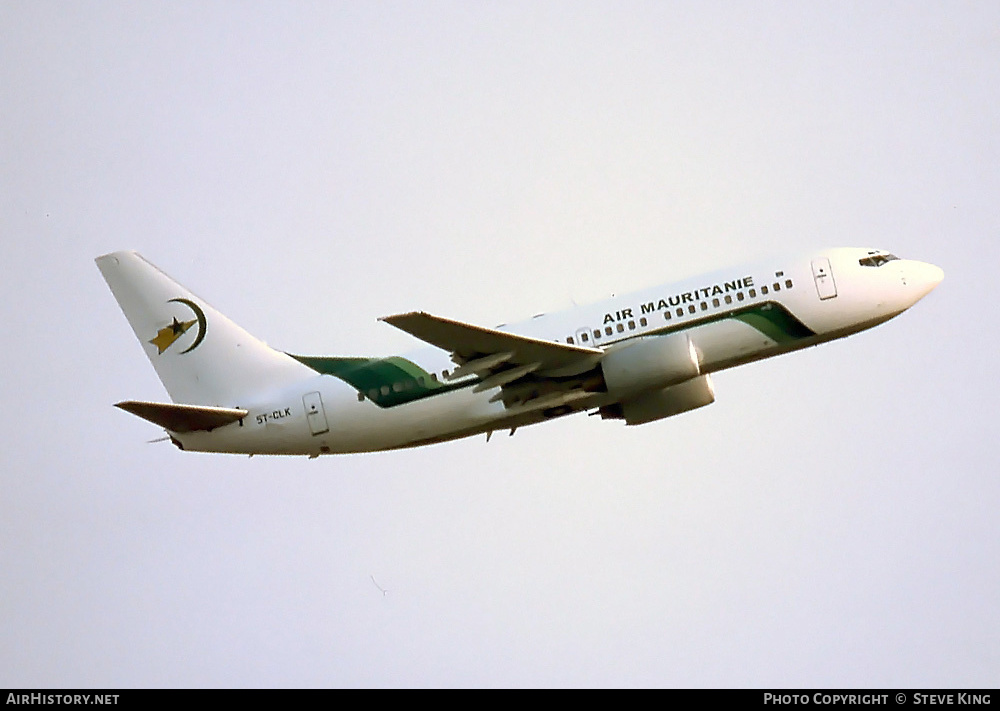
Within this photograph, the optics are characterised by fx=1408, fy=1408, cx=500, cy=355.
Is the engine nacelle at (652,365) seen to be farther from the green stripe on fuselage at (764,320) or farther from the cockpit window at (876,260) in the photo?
the cockpit window at (876,260)

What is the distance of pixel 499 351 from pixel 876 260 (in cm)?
1339

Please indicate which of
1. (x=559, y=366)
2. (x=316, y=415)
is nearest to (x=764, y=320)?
(x=559, y=366)

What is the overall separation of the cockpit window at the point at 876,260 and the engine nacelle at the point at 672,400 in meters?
6.59

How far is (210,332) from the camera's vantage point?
2030 inches

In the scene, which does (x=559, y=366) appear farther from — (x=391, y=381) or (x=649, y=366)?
(x=391, y=381)

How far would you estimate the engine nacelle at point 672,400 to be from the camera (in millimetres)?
49156

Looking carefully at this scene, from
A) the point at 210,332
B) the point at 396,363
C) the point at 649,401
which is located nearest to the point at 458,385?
the point at 396,363

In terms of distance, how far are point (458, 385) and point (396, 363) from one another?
7.71 ft

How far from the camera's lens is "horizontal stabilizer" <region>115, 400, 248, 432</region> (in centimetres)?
4659

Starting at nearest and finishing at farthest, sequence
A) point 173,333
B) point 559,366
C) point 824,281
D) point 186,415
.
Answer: point 559,366 < point 824,281 < point 186,415 < point 173,333

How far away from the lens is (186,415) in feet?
157

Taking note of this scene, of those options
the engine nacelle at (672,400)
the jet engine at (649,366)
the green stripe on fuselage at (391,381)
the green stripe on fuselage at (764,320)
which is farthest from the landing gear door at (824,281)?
the green stripe on fuselage at (391,381)
